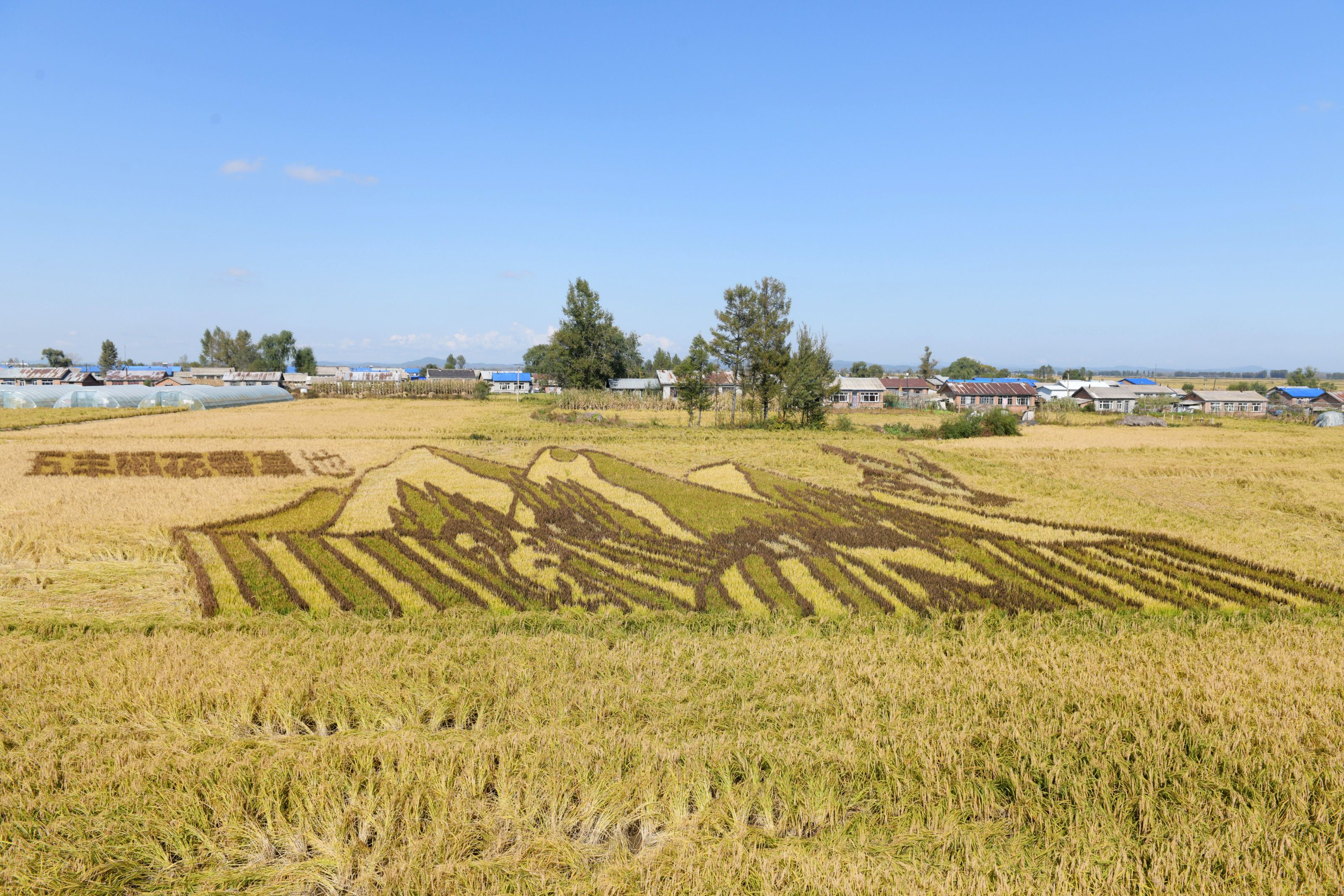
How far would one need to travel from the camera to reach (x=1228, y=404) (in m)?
72.4

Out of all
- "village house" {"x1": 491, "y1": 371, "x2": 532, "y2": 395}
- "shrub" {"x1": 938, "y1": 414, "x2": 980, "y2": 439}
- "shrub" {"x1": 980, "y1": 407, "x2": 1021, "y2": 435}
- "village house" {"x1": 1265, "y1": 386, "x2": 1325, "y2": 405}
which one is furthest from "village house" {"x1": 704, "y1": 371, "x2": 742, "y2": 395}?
"village house" {"x1": 1265, "y1": 386, "x2": 1325, "y2": 405}

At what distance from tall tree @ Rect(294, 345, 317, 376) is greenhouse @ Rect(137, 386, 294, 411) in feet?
215

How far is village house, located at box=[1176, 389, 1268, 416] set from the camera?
237 ft

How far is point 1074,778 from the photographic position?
5.16 meters

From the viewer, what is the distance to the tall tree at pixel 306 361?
409ft

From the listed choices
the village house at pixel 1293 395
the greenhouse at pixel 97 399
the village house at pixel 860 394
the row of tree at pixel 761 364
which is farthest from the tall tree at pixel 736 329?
the village house at pixel 1293 395

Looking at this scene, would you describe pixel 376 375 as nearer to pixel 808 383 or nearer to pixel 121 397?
pixel 121 397

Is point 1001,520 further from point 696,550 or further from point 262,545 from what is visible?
point 262,545

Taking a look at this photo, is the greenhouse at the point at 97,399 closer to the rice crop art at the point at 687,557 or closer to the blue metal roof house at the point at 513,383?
the rice crop art at the point at 687,557

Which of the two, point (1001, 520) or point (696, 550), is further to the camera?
point (1001, 520)

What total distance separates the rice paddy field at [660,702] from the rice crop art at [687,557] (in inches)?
4.5

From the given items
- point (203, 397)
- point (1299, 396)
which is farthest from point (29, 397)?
point (1299, 396)

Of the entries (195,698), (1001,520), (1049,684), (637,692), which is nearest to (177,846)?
(195,698)

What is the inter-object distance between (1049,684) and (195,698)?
30.4 feet
